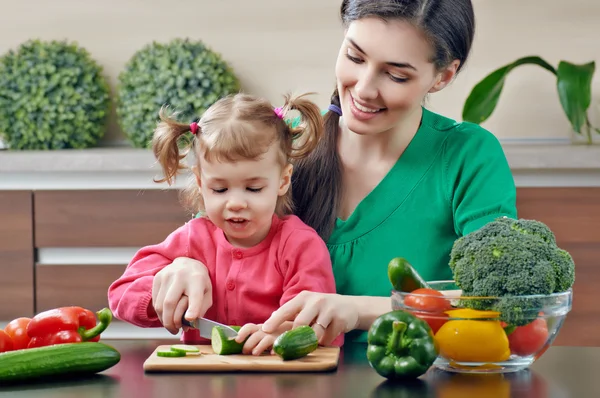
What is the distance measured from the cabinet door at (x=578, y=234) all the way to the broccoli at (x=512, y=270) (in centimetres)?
191

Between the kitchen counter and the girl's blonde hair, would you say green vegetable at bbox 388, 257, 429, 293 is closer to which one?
the girl's blonde hair

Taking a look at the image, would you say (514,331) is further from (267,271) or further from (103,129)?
(103,129)

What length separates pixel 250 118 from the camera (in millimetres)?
1655

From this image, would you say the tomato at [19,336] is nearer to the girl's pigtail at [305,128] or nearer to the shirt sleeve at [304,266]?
the shirt sleeve at [304,266]

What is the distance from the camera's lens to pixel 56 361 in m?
1.29

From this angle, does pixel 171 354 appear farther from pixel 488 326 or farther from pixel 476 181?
pixel 476 181

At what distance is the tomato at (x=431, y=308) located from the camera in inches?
50.0

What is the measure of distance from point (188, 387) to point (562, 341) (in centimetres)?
222

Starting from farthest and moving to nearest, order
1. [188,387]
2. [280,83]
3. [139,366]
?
1. [280,83]
2. [139,366]
3. [188,387]

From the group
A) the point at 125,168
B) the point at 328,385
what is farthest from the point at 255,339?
the point at 125,168

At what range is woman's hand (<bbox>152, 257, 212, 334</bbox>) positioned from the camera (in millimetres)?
1538

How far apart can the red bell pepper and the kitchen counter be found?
66.4 inches

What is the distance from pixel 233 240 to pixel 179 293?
212mm

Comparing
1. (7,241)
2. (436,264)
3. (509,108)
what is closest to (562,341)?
(509,108)
